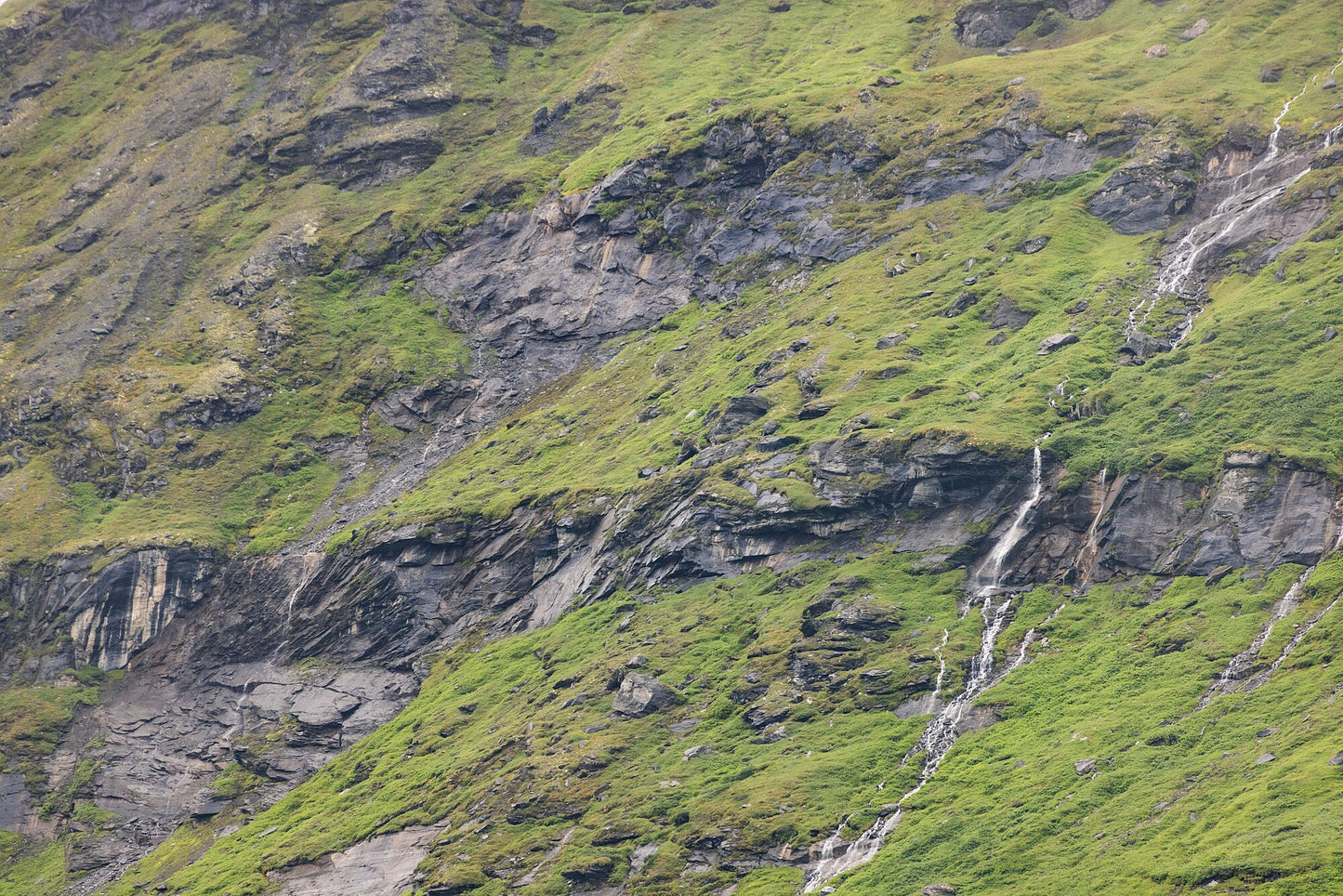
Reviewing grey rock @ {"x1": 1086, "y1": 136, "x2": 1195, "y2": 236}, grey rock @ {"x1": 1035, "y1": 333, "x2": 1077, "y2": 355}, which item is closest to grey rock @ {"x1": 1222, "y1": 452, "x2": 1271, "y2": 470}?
grey rock @ {"x1": 1035, "y1": 333, "x2": 1077, "y2": 355}

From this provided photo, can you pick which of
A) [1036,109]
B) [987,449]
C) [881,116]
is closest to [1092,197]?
[1036,109]

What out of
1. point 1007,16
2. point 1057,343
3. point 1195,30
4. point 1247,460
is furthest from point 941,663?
point 1007,16

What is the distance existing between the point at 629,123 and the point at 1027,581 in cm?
11277

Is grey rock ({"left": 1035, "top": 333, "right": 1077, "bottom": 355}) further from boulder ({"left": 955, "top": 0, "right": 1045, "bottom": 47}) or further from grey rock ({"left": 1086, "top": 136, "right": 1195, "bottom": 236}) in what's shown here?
boulder ({"left": 955, "top": 0, "right": 1045, "bottom": 47})

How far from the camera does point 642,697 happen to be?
103 m

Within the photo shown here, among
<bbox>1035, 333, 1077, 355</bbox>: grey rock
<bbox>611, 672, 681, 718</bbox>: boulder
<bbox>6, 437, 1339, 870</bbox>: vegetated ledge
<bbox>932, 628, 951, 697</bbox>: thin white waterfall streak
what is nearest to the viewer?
<bbox>932, 628, 951, 697</bbox>: thin white waterfall streak

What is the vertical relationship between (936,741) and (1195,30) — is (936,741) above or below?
below

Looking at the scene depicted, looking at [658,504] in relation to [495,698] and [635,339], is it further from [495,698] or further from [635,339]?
[635,339]

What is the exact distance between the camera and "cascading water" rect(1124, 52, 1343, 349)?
12019 centimetres

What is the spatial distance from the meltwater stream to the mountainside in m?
0.38

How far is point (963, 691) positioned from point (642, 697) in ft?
81.7

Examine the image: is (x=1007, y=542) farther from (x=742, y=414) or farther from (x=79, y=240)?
(x=79, y=240)

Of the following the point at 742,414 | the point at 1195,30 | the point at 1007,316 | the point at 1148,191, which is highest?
the point at 1195,30

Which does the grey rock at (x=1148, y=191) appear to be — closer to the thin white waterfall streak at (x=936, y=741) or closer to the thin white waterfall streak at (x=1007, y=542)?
the thin white waterfall streak at (x=1007, y=542)
